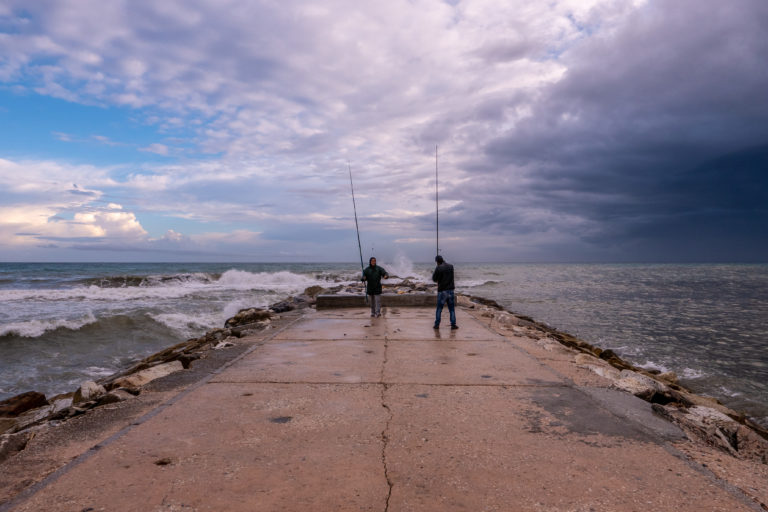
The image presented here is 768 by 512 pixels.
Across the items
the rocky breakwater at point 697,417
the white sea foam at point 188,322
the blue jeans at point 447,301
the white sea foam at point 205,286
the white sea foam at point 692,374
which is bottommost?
the white sea foam at point 692,374

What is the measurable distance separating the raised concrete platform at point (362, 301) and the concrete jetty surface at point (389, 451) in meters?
7.51

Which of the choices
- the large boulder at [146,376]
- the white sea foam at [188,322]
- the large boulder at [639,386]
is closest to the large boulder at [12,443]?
the large boulder at [146,376]

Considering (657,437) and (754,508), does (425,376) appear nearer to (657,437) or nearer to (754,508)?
(657,437)

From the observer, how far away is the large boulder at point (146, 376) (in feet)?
16.5

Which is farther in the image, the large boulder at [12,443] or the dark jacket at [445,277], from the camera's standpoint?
the dark jacket at [445,277]

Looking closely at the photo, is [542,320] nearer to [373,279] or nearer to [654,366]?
[654,366]

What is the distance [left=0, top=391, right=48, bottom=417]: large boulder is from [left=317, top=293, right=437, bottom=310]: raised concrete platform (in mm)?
7425

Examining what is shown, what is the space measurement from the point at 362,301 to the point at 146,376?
8.19m

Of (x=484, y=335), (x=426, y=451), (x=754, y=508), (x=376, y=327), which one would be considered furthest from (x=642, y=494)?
(x=376, y=327)

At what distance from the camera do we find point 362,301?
43.6 feet

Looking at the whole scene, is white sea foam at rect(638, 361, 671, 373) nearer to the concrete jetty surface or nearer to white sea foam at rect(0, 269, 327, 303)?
the concrete jetty surface

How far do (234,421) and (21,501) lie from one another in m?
1.48

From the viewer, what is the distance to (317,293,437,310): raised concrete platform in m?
13.1

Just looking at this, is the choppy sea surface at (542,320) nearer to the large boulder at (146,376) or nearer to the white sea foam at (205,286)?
the white sea foam at (205,286)
